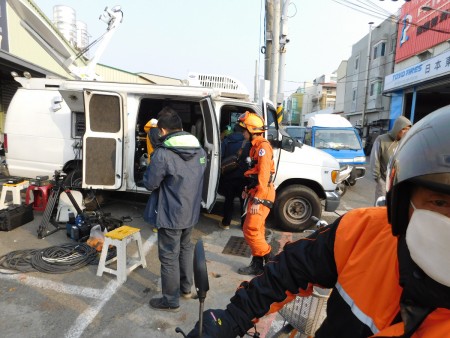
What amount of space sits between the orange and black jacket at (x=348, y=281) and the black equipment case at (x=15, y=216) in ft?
15.9

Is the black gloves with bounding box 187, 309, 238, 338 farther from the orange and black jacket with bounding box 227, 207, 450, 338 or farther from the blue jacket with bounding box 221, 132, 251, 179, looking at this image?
the blue jacket with bounding box 221, 132, 251, 179

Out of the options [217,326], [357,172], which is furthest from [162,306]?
[357,172]

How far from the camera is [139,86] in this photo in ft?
16.7

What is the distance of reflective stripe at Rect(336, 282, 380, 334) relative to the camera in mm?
962

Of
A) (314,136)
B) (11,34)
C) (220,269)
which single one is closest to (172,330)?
(220,269)

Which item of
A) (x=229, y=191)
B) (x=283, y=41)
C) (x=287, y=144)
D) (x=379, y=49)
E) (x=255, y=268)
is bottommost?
(x=255, y=268)

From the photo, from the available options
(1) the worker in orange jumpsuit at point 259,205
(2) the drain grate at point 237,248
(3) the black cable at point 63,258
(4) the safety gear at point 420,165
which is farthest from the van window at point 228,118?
(4) the safety gear at point 420,165

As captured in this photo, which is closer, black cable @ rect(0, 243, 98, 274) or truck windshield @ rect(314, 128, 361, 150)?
black cable @ rect(0, 243, 98, 274)

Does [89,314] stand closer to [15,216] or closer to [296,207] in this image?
[15,216]

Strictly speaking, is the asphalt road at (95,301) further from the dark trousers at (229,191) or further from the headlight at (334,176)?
the headlight at (334,176)

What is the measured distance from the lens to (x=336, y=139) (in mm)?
9273

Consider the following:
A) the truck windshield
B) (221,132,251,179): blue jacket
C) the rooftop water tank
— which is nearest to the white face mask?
(221,132,251,179): blue jacket

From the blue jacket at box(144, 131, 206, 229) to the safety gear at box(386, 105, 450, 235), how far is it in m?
2.21

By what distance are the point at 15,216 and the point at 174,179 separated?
342cm
